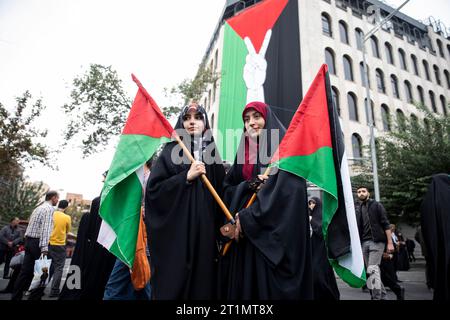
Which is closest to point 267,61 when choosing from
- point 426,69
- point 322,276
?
point 322,276

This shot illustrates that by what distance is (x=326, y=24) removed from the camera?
22.8m

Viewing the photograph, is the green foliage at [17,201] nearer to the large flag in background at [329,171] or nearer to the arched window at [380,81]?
the large flag in background at [329,171]

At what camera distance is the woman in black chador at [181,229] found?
2199 mm

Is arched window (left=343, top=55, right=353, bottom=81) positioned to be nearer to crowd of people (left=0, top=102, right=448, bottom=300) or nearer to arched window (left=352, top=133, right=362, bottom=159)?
arched window (left=352, top=133, right=362, bottom=159)

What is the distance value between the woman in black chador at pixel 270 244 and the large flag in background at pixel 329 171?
0.20m

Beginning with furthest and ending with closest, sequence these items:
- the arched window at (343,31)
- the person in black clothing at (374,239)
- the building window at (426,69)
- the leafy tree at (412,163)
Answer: the building window at (426,69) → the arched window at (343,31) → the leafy tree at (412,163) → the person in black clothing at (374,239)

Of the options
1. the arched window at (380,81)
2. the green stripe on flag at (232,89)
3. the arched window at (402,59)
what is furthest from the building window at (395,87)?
the green stripe on flag at (232,89)

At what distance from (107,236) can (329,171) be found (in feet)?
6.72

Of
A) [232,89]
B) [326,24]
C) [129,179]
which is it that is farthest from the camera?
[326,24]

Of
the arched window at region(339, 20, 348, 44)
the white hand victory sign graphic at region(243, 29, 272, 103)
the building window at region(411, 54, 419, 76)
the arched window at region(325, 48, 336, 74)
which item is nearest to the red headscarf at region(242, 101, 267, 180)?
the white hand victory sign graphic at region(243, 29, 272, 103)

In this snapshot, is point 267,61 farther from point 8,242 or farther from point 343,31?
point 343,31

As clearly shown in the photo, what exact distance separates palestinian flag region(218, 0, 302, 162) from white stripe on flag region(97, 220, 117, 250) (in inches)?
266

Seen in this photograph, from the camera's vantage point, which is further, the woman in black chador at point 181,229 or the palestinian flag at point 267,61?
the palestinian flag at point 267,61
